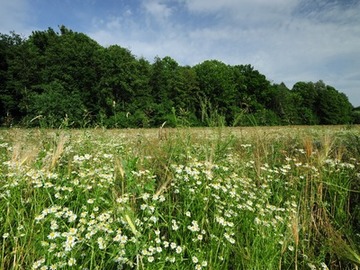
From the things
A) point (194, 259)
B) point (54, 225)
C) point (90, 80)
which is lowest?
point (194, 259)

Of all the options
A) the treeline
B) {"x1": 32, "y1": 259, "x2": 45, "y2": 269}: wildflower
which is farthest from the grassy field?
the treeline

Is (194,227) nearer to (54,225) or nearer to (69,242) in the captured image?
(69,242)

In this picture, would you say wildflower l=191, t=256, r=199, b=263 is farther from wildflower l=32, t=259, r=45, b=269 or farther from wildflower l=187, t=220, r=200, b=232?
wildflower l=32, t=259, r=45, b=269

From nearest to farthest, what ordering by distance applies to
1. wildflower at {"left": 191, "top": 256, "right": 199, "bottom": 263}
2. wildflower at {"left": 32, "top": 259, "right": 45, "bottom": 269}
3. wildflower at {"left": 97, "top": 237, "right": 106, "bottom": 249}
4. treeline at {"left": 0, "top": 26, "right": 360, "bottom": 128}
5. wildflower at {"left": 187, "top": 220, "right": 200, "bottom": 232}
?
1. wildflower at {"left": 32, "top": 259, "right": 45, "bottom": 269}
2. wildflower at {"left": 97, "top": 237, "right": 106, "bottom": 249}
3. wildflower at {"left": 191, "top": 256, "right": 199, "bottom": 263}
4. wildflower at {"left": 187, "top": 220, "right": 200, "bottom": 232}
5. treeline at {"left": 0, "top": 26, "right": 360, "bottom": 128}

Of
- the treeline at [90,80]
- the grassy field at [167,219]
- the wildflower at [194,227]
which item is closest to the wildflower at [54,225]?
the grassy field at [167,219]

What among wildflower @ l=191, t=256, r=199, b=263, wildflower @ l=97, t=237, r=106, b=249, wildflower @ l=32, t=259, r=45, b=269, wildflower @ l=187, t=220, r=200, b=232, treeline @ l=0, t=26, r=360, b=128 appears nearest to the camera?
wildflower @ l=32, t=259, r=45, b=269

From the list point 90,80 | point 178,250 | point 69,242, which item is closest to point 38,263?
point 69,242

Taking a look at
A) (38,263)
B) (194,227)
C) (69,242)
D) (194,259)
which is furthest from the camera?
(194,227)

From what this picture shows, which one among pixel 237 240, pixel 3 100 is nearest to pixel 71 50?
pixel 3 100

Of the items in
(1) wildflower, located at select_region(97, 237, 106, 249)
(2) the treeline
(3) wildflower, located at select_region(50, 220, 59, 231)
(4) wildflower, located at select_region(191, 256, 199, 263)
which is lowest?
(4) wildflower, located at select_region(191, 256, 199, 263)

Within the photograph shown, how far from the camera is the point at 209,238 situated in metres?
2.58

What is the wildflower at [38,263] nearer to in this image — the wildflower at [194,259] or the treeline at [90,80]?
the wildflower at [194,259]

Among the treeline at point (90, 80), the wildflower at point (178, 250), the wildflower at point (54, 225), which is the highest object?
the treeline at point (90, 80)

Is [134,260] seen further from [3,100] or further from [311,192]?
[3,100]
